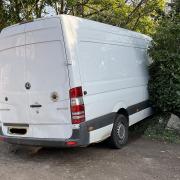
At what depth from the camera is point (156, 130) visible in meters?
8.31

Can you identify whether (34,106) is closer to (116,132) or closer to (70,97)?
(70,97)

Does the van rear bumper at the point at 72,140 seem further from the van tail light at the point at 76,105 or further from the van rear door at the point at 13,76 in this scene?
the van rear door at the point at 13,76

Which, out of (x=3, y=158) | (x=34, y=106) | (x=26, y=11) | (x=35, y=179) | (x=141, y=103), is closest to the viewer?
(x=35, y=179)

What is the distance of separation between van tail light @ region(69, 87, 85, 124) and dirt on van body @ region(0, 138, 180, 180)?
3.00 ft

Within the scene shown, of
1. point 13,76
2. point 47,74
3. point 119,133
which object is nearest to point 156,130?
point 119,133

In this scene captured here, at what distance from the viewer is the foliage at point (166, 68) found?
27.9 ft

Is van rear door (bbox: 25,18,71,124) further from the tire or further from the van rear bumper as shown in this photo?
the tire

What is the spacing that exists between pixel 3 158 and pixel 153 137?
11.2 ft

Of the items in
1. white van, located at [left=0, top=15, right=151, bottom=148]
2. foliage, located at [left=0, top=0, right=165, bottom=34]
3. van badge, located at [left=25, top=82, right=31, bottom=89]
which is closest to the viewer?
white van, located at [left=0, top=15, right=151, bottom=148]

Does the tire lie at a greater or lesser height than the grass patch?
greater

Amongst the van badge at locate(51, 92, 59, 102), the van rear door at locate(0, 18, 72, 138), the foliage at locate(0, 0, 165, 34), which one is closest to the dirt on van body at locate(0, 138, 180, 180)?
the van rear door at locate(0, 18, 72, 138)

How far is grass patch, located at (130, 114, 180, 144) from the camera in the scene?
7.89m

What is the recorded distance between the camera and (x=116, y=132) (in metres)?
7.00

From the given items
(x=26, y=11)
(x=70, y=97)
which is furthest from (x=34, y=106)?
(x=26, y=11)
